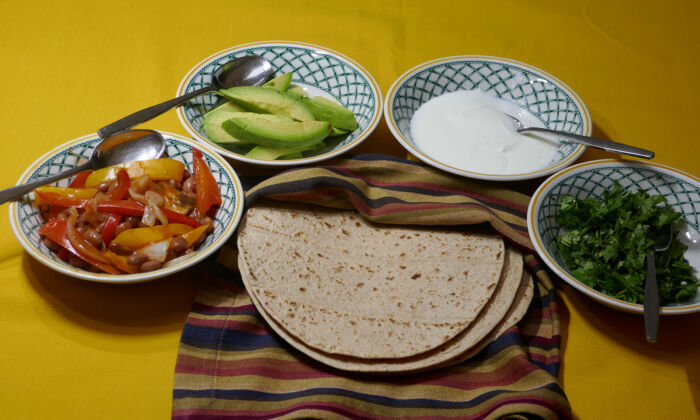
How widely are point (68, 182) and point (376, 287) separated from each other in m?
1.19

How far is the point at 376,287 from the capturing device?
1922 millimetres

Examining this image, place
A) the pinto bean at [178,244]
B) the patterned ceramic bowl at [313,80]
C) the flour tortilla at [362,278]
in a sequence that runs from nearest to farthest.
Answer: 1. the flour tortilla at [362,278]
2. the pinto bean at [178,244]
3. the patterned ceramic bowl at [313,80]

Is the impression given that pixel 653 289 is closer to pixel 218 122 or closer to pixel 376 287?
pixel 376 287

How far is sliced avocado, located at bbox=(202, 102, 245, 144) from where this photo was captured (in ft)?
7.82

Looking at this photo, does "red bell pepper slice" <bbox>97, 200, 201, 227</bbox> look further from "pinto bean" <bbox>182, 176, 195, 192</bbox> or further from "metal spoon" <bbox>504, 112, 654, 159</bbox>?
"metal spoon" <bbox>504, 112, 654, 159</bbox>

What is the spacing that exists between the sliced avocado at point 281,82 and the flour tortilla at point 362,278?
0.78 meters

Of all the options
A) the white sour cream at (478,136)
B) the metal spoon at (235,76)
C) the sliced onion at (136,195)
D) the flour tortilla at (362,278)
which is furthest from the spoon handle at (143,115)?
the white sour cream at (478,136)

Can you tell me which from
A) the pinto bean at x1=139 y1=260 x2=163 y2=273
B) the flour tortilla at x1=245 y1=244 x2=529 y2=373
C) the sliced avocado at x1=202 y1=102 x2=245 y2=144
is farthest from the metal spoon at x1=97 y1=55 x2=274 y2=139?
the flour tortilla at x1=245 y1=244 x2=529 y2=373

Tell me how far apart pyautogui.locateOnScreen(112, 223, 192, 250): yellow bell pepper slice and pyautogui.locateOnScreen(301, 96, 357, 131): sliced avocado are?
Result: 0.90 metres

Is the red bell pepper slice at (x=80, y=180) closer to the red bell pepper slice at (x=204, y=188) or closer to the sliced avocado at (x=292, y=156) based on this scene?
the red bell pepper slice at (x=204, y=188)

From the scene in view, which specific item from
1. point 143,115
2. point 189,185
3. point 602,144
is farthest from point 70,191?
point 602,144

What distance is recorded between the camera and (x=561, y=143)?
2.54 meters

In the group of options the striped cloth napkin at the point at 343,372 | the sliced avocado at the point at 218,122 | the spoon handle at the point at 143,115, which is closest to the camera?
the striped cloth napkin at the point at 343,372

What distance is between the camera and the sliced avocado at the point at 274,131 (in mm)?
2293
